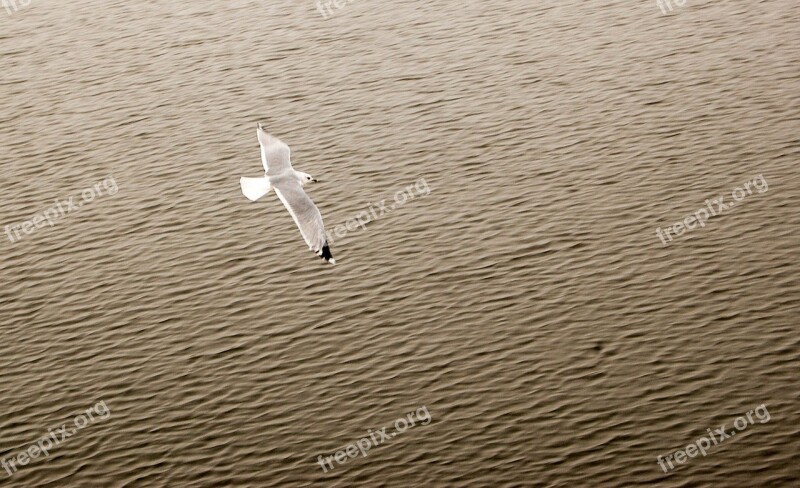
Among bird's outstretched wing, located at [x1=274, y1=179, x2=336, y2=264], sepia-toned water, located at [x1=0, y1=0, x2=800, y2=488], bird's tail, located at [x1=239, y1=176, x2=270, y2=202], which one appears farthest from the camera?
sepia-toned water, located at [x1=0, y1=0, x2=800, y2=488]

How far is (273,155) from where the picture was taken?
66.3 feet

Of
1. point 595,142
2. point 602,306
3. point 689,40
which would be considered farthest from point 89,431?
point 689,40

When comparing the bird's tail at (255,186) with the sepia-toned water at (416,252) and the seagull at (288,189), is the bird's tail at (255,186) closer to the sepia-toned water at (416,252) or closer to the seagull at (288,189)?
the seagull at (288,189)

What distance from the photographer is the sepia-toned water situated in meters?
21.4

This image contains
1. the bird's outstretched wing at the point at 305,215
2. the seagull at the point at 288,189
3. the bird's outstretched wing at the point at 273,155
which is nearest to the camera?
the bird's outstretched wing at the point at 305,215

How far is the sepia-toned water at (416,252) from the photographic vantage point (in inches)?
842

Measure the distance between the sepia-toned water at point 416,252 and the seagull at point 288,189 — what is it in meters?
4.82

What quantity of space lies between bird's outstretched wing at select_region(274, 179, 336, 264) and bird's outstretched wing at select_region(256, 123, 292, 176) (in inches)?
15.4

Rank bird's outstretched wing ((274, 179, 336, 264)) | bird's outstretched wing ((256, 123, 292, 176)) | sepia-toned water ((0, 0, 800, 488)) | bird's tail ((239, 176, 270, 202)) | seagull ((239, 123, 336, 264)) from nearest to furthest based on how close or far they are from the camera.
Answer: bird's outstretched wing ((274, 179, 336, 264)) → seagull ((239, 123, 336, 264)) → bird's tail ((239, 176, 270, 202)) → bird's outstretched wing ((256, 123, 292, 176)) → sepia-toned water ((0, 0, 800, 488))

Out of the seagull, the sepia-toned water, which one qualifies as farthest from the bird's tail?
the sepia-toned water

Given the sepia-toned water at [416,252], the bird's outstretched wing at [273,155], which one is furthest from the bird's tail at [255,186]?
the sepia-toned water at [416,252]

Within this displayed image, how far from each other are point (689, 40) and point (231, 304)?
18.2m

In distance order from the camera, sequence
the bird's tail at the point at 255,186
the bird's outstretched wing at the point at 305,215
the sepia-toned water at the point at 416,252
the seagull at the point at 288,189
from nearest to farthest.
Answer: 1. the bird's outstretched wing at the point at 305,215
2. the seagull at the point at 288,189
3. the bird's tail at the point at 255,186
4. the sepia-toned water at the point at 416,252

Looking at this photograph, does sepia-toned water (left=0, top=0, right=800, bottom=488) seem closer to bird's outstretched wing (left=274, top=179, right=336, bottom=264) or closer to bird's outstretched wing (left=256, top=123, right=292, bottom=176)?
bird's outstretched wing (left=274, top=179, right=336, bottom=264)
